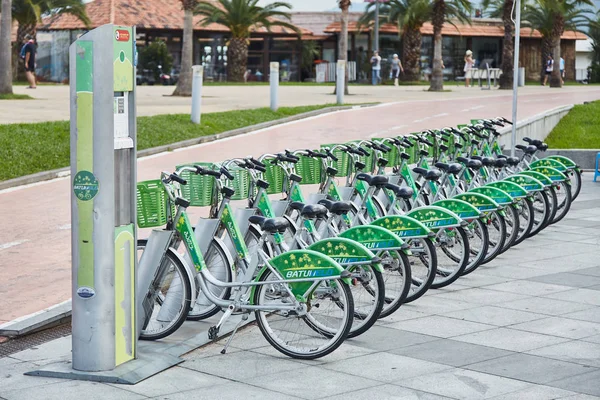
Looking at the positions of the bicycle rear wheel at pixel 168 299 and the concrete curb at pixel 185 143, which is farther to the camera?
the concrete curb at pixel 185 143

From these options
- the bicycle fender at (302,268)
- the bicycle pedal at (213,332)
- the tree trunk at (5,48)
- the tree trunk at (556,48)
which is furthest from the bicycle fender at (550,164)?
the tree trunk at (556,48)

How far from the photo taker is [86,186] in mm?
5992

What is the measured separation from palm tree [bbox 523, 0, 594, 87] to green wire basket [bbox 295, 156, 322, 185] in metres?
37.5

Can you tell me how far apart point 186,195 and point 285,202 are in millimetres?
1011

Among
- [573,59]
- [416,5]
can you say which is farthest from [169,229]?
[573,59]

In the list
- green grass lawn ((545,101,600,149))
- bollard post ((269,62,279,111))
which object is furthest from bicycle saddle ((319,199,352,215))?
bollard post ((269,62,279,111))

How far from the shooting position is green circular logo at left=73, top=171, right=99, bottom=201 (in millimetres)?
5988

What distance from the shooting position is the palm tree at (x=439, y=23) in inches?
1585

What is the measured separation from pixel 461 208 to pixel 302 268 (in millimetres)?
2610

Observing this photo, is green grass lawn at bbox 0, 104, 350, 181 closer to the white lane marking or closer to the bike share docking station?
the white lane marking

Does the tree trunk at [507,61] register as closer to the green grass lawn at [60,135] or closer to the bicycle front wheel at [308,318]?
the green grass lawn at [60,135]

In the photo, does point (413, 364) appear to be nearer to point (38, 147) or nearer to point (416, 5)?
point (38, 147)

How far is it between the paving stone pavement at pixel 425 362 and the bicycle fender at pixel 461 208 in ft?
2.02

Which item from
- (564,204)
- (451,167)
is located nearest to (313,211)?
(451,167)
